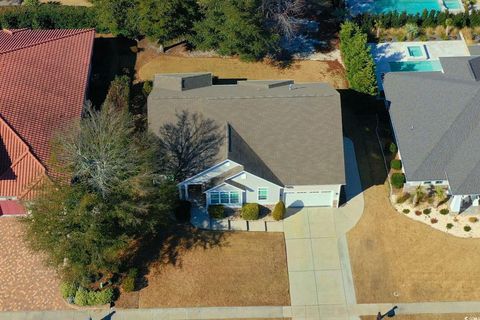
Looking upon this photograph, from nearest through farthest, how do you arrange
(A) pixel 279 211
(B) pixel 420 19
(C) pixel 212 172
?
1. (C) pixel 212 172
2. (A) pixel 279 211
3. (B) pixel 420 19

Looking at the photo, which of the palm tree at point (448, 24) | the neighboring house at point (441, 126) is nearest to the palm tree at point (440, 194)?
the neighboring house at point (441, 126)

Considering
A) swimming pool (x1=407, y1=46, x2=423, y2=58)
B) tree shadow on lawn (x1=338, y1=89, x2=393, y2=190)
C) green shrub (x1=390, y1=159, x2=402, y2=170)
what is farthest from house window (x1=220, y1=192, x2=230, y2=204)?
swimming pool (x1=407, y1=46, x2=423, y2=58)

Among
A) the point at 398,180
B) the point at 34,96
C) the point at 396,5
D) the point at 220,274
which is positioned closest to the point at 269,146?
the point at 220,274

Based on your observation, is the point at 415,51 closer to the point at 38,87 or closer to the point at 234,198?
the point at 234,198

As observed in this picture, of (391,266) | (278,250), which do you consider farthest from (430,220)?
(278,250)

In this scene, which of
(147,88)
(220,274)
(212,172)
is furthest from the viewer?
(147,88)

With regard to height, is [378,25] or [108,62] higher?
[378,25]

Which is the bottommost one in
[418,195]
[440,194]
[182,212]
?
[182,212]
